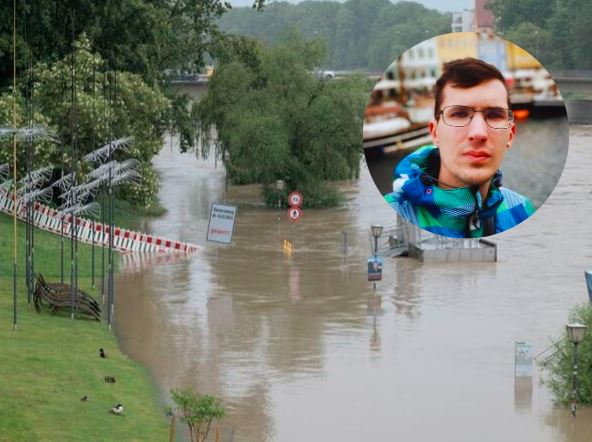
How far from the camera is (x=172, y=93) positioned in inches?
2736

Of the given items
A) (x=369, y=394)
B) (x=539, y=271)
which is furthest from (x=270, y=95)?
(x=369, y=394)

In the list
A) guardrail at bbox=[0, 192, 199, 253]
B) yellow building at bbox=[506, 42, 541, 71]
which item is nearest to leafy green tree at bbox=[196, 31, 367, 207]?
guardrail at bbox=[0, 192, 199, 253]

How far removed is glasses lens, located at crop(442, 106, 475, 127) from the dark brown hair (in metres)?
0.12

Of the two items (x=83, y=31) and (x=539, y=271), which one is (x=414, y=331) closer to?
(x=539, y=271)

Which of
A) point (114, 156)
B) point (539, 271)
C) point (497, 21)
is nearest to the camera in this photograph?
point (539, 271)

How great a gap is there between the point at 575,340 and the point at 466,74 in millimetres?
15269

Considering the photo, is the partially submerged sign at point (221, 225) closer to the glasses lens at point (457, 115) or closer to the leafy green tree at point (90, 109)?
the leafy green tree at point (90, 109)

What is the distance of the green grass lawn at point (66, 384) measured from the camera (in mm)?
25156

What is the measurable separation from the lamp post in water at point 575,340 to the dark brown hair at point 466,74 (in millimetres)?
14877

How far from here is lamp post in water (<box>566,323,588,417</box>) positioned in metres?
27.4

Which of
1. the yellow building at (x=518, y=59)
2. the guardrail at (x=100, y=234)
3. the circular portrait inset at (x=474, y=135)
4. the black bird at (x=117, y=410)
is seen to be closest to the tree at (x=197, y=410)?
the black bird at (x=117, y=410)

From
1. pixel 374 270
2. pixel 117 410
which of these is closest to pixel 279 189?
pixel 374 270

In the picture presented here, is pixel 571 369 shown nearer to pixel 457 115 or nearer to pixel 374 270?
pixel 374 270

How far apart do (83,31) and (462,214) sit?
45.9 meters
